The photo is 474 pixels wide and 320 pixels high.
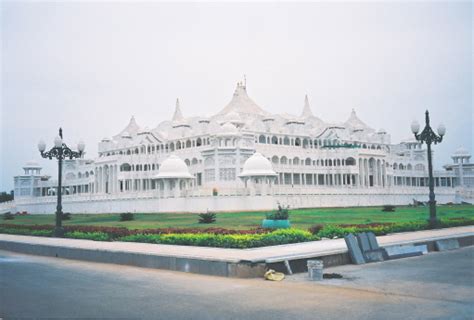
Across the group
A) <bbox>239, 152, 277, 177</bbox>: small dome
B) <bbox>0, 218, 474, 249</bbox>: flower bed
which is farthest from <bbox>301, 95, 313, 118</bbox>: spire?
<bbox>0, 218, 474, 249</bbox>: flower bed

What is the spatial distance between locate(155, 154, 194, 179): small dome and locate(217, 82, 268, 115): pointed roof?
2760 cm

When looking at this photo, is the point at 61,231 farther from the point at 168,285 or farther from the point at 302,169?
the point at 302,169

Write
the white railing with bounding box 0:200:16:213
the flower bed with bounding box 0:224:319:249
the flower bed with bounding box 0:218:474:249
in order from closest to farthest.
A: 1. the flower bed with bounding box 0:224:319:249
2. the flower bed with bounding box 0:218:474:249
3. the white railing with bounding box 0:200:16:213

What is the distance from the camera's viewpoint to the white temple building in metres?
50.2

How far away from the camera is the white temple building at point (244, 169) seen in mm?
50156

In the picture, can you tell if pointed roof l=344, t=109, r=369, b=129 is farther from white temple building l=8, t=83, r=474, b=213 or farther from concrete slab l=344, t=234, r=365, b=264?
concrete slab l=344, t=234, r=365, b=264

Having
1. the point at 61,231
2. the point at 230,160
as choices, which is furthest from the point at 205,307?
the point at 230,160

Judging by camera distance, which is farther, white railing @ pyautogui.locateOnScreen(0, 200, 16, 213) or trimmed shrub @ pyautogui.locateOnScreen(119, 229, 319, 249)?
white railing @ pyautogui.locateOnScreen(0, 200, 16, 213)

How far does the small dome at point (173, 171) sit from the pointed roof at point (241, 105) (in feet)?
90.5

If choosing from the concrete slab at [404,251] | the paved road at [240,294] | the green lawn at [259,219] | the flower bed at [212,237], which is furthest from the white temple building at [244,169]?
the paved road at [240,294]

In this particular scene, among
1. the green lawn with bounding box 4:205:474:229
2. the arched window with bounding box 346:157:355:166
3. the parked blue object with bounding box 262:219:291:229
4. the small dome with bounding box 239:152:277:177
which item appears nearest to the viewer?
the parked blue object with bounding box 262:219:291:229

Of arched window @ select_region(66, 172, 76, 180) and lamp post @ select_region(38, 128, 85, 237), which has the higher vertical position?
arched window @ select_region(66, 172, 76, 180)

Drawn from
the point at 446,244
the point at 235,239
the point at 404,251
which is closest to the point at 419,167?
the point at 446,244

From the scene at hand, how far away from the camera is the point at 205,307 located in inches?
370
